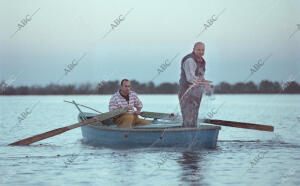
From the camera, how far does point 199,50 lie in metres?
10.5

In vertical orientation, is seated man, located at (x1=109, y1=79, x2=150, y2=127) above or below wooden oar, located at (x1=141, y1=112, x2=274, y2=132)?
above

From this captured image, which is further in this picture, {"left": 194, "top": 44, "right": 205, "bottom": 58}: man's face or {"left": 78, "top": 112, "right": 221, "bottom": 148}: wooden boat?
{"left": 78, "top": 112, "right": 221, "bottom": 148}: wooden boat

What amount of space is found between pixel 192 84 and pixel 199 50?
0.77 m

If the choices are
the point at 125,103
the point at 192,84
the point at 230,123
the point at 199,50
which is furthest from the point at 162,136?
the point at 199,50

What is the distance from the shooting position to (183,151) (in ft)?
37.1

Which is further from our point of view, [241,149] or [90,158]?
[241,149]

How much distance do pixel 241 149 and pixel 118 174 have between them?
15.5ft

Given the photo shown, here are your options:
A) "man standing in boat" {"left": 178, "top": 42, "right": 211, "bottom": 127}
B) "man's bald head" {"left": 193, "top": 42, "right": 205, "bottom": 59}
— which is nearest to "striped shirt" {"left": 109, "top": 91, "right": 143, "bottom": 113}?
"man standing in boat" {"left": 178, "top": 42, "right": 211, "bottom": 127}

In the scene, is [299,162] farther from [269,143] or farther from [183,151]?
[269,143]

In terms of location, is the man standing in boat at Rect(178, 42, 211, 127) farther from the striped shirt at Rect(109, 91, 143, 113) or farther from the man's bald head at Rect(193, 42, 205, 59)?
the striped shirt at Rect(109, 91, 143, 113)

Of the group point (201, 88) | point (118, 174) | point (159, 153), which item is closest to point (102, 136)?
point (159, 153)

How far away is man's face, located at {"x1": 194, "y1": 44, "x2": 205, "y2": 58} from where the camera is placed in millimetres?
10481

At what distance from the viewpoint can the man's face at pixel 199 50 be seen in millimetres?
10481

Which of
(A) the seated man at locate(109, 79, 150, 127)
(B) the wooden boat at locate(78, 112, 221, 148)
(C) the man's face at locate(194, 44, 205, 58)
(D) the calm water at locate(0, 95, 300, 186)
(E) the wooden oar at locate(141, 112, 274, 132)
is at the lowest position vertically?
(D) the calm water at locate(0, 95, 300, 186)
